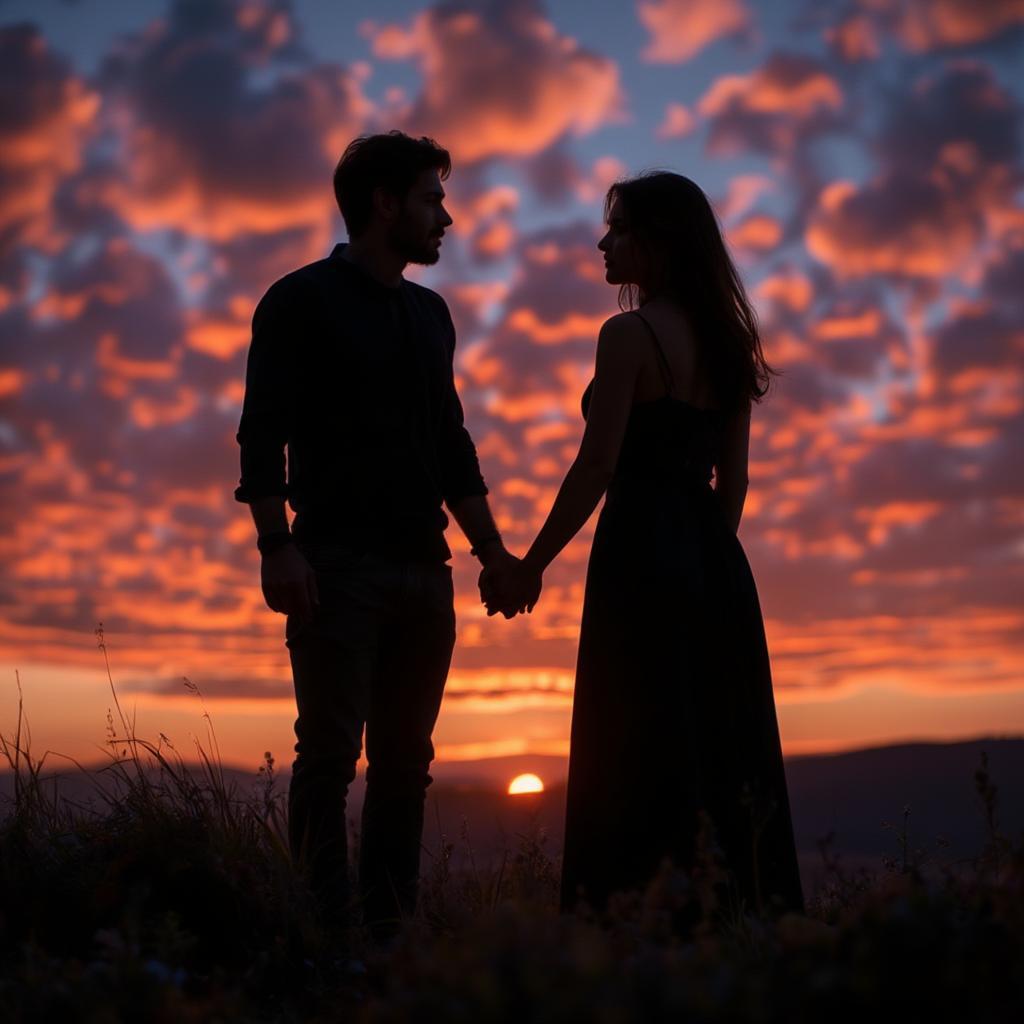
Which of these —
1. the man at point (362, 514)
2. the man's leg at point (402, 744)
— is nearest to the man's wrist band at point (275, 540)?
the man at point (362, 514)

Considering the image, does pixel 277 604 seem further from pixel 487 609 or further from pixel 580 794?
pixel 580 794

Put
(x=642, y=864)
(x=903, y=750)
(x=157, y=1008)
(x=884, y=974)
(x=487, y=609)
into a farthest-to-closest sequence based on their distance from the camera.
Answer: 1. (x=903, y=750)
2. (x=487, y=609)
3. (x=642, y=864)
4. (x=157, y=1008)
5. (x=884, y=974)

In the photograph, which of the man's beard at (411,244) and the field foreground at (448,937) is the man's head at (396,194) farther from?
the field foreground at (448,937)

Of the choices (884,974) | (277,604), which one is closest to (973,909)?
(884,974)

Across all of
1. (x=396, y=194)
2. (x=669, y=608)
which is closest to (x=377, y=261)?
(x=396, y=194)

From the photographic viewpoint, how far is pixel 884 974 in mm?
2262

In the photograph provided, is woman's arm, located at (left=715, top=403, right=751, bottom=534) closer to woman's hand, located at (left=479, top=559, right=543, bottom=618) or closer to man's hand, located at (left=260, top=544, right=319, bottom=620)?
woman's hand, located at (left=479, top=559, right=543, bottom=618)

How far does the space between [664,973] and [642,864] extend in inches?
71.8

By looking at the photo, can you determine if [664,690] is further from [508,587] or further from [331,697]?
[331,697]

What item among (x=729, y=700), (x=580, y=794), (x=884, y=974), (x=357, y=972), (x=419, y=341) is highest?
(x=419, y=341)

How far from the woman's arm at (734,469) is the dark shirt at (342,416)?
1.21m

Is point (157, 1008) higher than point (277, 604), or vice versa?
point (277, 604)

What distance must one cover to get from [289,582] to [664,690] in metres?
1.50

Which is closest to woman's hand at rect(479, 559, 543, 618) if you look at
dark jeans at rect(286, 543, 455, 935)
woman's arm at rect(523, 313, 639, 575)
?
dark jeans at rect(286, 543, 455, 935)
